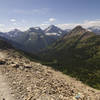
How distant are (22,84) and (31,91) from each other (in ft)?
9.07

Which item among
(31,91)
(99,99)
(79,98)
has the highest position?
(31,91)

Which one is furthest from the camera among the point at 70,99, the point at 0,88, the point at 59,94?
the point at 0,88

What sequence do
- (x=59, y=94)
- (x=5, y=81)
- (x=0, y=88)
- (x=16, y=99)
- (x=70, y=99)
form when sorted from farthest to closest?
(x=5, y=81) → (x=0, y=88) → (x=59, y=94) → (x=70, y=99) → (x=16, y=99)

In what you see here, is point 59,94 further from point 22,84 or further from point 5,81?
point 5,81

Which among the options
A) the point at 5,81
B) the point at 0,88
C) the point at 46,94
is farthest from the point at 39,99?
the point at 5,81

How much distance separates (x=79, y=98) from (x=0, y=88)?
11.8 meters

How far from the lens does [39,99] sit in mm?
13930

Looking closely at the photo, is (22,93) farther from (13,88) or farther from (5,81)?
(5,81)

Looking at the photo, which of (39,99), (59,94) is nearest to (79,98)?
(59,94)

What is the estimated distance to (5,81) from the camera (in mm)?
18984

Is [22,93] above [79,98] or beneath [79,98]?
above

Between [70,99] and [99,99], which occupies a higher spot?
[70,99]

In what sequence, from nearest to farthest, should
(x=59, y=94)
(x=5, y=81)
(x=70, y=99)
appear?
(x=70, y=99), (x=59, y=94), (x=5, y=81)

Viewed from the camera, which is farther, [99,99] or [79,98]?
[99,99]
